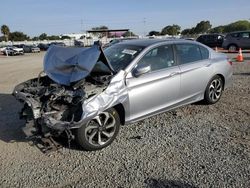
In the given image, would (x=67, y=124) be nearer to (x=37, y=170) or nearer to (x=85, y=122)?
(x=85, y=122)

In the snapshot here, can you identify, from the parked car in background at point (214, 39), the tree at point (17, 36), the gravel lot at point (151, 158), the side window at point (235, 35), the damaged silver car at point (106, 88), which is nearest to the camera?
the gravel lot at point (151, 158)

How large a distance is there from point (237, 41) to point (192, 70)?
17.9m

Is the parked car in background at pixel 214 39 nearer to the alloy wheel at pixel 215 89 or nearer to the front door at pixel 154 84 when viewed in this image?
the alloy wheel at pixel 215 89

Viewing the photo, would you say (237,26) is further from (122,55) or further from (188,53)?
(122,55)

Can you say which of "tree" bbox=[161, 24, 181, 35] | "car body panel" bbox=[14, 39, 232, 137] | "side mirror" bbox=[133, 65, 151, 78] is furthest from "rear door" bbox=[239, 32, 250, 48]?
"tree" bbox=[161, 24, 181, 35]

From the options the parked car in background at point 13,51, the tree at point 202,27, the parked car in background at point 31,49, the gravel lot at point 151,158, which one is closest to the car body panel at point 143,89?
the gravel lot at point 151,158

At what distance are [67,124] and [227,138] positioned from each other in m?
2.56

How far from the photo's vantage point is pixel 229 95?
7.12 m

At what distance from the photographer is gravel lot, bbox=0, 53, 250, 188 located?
11.3 ft

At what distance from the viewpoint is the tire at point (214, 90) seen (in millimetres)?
6087

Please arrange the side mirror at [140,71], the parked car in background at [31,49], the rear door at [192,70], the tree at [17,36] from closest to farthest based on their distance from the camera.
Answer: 1. the side mirror at [140,71]
2. the rear door at [192,70]
3. the parked car in background at [31,49]
4. the tree at [17,36]

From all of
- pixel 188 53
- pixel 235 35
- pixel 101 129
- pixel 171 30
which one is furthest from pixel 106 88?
pixel 171 30

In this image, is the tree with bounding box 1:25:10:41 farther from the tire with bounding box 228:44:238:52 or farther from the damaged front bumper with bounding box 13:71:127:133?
the damaged front bumper with bounding box 13:71:127:133

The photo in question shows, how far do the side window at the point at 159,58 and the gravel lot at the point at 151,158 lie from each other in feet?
3.55
